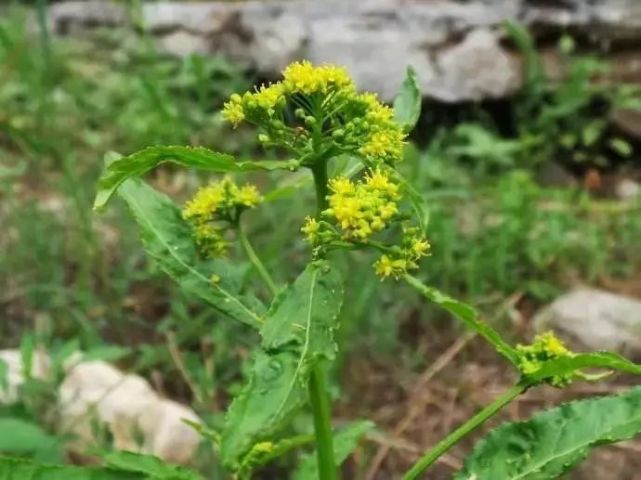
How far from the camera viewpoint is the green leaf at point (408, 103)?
1477mm

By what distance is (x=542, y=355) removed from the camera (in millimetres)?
1368

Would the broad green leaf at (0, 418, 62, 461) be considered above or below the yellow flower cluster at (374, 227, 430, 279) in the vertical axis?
below

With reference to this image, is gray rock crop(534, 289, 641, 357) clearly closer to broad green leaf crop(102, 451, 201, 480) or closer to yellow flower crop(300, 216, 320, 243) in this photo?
broad green leaf crop(102, 451, 201, 480)

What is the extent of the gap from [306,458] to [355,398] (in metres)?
0.84

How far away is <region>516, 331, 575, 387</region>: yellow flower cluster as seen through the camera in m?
1.35

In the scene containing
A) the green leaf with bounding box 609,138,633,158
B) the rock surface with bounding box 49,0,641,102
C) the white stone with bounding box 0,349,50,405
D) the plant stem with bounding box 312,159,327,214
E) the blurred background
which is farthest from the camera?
the rock surface with bounding box 49,0,641,102

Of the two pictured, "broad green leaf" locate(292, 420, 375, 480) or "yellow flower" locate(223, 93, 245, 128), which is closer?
"yellow flower" locate(223, 93, 245, 128)

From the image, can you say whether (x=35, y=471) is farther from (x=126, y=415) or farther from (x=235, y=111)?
(x=126, y=415)

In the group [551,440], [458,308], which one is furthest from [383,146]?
[551,440]

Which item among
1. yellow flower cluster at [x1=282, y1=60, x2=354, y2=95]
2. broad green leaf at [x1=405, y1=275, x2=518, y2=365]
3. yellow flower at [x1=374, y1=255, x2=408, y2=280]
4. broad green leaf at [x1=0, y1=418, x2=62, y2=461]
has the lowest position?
broad green leaf at [x1=0, y1=418, x2=62, y2=461]

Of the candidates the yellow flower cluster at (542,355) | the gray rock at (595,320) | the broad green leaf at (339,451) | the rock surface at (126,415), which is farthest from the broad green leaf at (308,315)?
the gray rock at (595,320)

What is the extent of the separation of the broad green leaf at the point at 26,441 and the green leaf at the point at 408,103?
809mm

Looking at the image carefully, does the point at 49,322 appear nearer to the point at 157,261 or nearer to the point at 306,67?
the point at 157,261

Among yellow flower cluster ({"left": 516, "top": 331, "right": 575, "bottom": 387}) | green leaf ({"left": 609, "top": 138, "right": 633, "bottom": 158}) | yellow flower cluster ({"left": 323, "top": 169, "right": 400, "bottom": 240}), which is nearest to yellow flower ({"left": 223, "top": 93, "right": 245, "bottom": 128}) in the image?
yellow flower cluster ({"left": 323, "top": 169, "right": 400, "bottom": 240})
